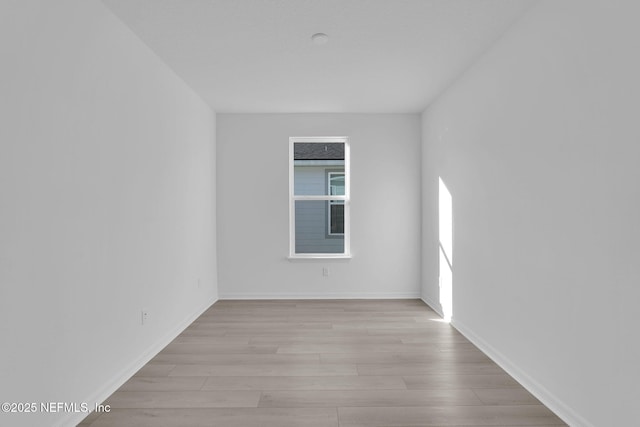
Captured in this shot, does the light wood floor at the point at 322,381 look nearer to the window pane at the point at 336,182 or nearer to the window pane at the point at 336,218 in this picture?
the window pane at the point at 336,218

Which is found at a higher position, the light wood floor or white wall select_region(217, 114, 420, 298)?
white wall select_region(217, 114, 420, 298)

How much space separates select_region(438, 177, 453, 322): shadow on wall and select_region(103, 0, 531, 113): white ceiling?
1196mm

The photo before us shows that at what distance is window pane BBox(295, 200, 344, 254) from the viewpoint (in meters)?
5.40

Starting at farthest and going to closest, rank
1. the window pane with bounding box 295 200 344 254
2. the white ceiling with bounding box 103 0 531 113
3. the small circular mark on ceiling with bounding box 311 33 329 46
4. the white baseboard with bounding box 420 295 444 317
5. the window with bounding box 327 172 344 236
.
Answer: the window pane with bounding box 295 200 344 254 < the window with bounding box 327 172 344 236 < the white baseboard with bounding box 420 295 444 317 < the small circular mark on ceiling with bounding box 311 33 329 46 < the white ceiling with bounding box 103 0 531 113

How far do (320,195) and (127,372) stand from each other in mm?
3292

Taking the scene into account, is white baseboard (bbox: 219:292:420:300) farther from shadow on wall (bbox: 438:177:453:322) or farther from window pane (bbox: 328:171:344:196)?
window pane (bbox: 328:171:344:196)

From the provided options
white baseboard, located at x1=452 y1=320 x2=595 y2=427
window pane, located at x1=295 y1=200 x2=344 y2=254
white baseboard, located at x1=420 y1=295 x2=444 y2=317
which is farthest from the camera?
window pane, located at x1=295 y1=200 x2=344 y2=254

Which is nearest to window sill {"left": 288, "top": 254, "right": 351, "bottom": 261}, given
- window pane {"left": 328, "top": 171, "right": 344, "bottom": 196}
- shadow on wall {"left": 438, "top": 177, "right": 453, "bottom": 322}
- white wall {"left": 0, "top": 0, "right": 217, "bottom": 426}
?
window pane {"left": 328, "top": 171, "right": 344, "bottom": 196}

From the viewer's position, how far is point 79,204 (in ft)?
6.78

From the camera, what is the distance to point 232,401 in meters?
2.25

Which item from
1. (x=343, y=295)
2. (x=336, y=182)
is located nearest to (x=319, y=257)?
(x=343, y=295)

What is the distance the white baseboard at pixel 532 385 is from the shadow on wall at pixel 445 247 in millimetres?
614

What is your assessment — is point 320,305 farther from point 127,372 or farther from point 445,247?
point 127,372

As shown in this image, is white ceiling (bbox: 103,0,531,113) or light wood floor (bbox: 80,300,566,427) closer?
light wood floor (bbox: 80,300,566,427)
